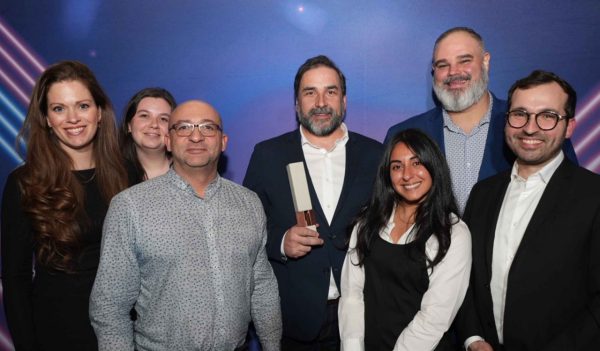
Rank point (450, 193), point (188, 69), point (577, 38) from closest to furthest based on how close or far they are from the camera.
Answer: point (450, 193), point (577, 38), point (188, 69)

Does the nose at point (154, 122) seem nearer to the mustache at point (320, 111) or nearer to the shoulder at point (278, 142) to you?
the shoulder at point (278, 142)

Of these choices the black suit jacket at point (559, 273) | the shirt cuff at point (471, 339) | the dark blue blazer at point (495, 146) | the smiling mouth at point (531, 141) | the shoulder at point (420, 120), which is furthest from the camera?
the shoulder at point (420, 120)

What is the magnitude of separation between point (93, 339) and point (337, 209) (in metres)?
1.41

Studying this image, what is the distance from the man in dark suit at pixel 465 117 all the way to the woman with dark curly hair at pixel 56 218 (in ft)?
5.66

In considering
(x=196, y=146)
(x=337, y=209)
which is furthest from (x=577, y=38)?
(x=196, y=146)

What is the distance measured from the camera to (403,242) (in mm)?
2268

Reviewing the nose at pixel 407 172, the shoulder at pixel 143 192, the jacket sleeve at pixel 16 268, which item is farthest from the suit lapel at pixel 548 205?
the jacket sleeve at pixel 16 268

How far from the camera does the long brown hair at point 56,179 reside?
2.30 metres

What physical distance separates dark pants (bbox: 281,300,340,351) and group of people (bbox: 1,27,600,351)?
0.01 metres

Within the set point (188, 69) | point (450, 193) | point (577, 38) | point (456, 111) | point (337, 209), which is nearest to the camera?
point (450, 193)

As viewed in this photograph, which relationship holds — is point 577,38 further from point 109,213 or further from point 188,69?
point 109,213

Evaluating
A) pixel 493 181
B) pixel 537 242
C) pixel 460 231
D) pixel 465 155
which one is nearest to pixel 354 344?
pixel 460 231

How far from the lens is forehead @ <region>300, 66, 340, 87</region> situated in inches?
115

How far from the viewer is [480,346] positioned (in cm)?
224
